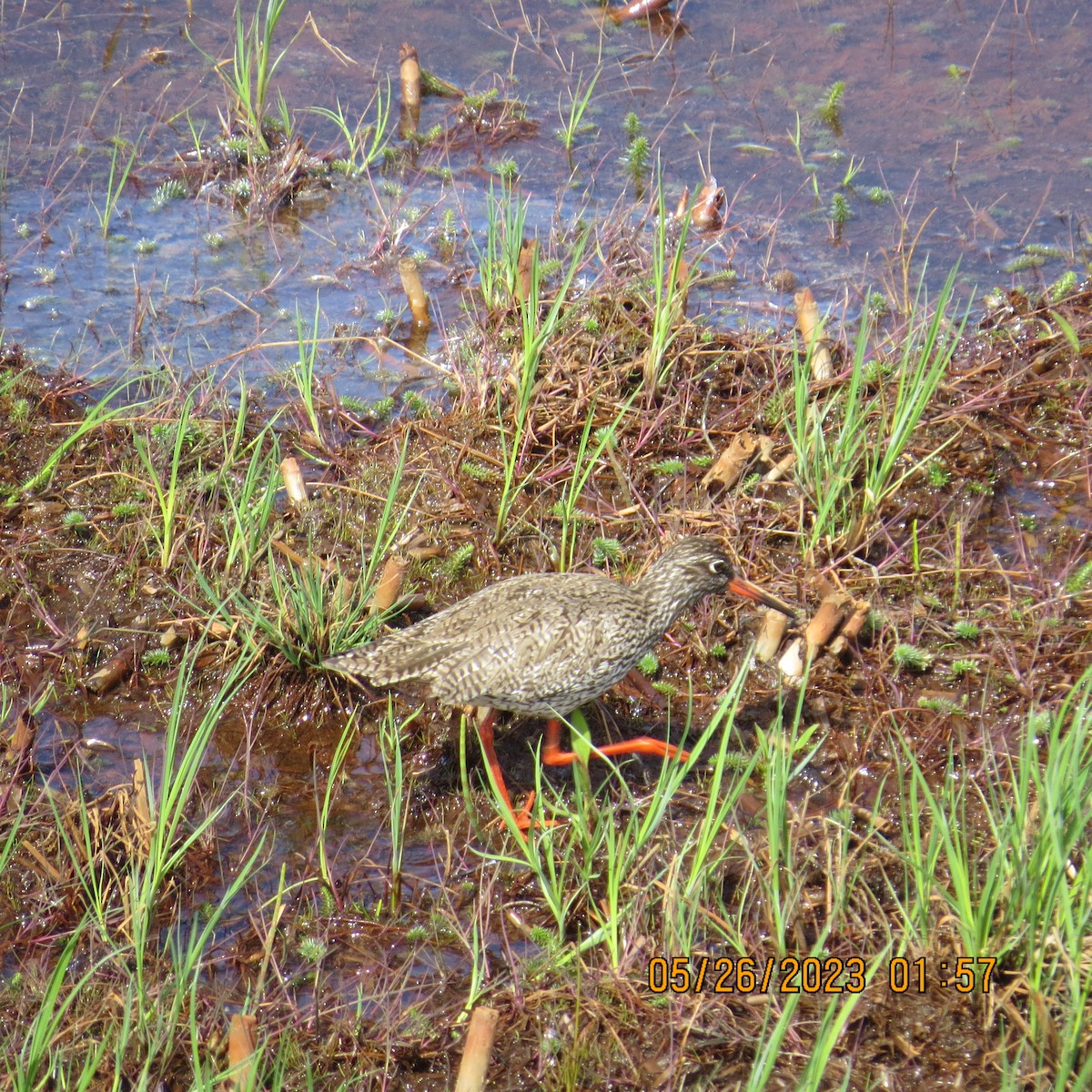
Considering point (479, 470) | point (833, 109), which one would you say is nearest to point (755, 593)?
point (479, 470)

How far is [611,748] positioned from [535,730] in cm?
58

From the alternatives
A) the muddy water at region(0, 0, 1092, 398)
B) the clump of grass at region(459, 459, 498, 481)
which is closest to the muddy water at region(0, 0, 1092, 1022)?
the muddy water at region(0, 0, 1092, 398)

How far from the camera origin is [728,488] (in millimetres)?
6629

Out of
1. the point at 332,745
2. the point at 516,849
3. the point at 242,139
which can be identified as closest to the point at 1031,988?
the point at 516,849

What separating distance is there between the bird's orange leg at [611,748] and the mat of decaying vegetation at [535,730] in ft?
0.43

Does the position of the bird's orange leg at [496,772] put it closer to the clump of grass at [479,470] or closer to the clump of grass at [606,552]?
the clump of grass at [606,552]

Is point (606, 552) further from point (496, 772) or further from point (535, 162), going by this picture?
point (535, 162)

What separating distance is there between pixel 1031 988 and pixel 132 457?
4.86m

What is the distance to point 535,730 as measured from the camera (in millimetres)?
6023

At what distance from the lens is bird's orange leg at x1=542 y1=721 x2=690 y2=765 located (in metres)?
5.52

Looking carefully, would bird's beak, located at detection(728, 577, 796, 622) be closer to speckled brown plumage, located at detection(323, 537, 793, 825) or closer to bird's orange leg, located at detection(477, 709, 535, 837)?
speckled brown plumage, located at detection(323, 537, 793, 825)

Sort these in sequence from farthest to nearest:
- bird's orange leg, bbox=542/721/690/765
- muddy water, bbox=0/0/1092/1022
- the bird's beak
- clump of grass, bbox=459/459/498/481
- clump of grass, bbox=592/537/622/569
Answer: muddy water, bbox=0/0/1092/1022, clump of grass, bbox=459/459/498/481, clump of grass, bbox=592/537/622/569, the bird's beak, bird's orange leg, bbox=542/721/690/765

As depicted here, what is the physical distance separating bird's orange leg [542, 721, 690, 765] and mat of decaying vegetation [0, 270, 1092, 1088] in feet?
0.43

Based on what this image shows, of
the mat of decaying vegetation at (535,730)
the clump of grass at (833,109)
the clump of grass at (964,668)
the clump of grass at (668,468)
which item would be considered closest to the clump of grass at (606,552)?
the mat of decaying vegetation at (535,730)
